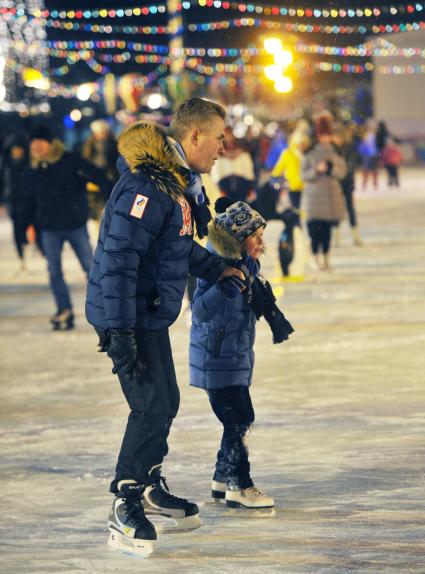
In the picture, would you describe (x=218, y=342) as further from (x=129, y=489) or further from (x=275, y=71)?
(x=275, y=71)

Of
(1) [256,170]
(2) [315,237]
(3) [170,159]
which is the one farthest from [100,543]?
(1) [256,170]

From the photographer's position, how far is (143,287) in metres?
5.00

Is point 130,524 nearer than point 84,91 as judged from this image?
Yes

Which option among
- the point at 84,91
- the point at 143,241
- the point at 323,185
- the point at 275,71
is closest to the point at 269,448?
the point at 143,241

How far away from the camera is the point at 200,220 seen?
538 centimetres

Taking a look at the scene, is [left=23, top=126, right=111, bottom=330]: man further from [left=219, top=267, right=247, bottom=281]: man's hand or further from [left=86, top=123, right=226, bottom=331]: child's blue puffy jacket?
[left=86, top=123, right=226, bottom=331]: child's blue puffy jacket

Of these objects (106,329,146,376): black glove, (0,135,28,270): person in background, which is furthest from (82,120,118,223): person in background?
(106,329,146,376): black glove

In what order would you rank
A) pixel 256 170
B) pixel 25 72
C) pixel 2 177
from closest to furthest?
pixel 2 177, pixel 256 170, pixel 25 72

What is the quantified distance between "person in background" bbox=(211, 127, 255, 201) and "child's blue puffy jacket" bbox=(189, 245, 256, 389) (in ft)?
26.6

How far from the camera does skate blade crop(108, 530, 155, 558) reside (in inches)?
193

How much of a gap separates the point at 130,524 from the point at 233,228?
130 centimetres

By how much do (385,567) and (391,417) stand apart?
9.13 feet

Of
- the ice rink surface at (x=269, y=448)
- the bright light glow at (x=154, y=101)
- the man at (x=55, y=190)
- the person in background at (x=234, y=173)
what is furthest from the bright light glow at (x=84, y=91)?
the man at (x=55, y=190)

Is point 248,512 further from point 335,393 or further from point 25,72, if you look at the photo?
point 25,72
